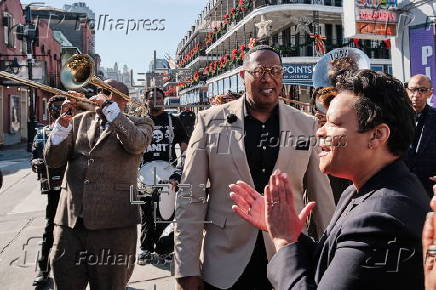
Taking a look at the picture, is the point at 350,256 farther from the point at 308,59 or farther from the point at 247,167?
the point at 308,59

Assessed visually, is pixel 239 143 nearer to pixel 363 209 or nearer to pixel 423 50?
pixel 363 209

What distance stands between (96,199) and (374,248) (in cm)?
227

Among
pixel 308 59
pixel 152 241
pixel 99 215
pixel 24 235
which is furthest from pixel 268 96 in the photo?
pixel 308 59

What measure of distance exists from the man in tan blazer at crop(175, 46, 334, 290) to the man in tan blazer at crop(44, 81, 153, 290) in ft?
2.34

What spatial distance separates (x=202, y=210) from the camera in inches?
104

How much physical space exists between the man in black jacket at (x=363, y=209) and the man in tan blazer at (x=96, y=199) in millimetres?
1704

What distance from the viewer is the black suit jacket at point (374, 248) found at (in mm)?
1240

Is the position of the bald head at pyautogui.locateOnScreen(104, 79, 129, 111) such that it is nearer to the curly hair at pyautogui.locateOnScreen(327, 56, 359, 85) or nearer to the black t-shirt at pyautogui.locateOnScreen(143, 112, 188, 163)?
the black t-shirt at pyautogui.locateOnScreen(143, 112, 188, 163)

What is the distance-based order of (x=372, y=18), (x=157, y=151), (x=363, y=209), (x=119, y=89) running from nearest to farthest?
(x=363, y=209) → (x=119, y=89) → (x=157, y=151) → (x=372, y=18)

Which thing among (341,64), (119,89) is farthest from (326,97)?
(119,89)

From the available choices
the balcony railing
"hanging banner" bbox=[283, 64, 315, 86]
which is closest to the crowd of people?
"hanging banner" bbox=[283, 64, 315, 86]

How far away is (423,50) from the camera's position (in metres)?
8.15

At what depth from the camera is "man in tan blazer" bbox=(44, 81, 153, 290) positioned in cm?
303

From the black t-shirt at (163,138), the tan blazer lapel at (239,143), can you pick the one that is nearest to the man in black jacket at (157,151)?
the black t-shirt at (163,138)
